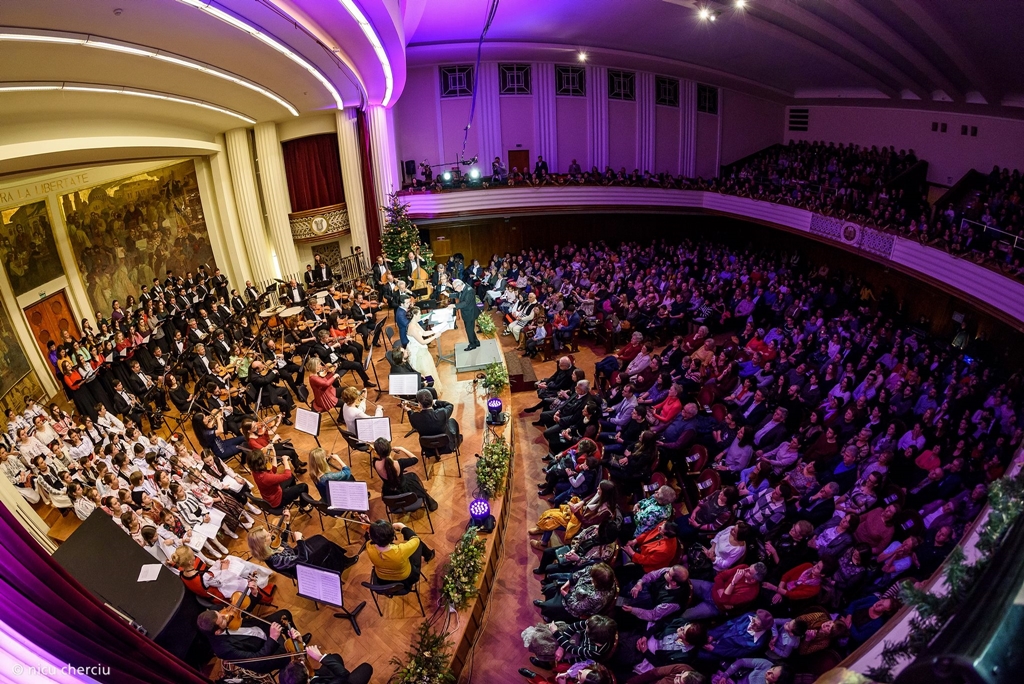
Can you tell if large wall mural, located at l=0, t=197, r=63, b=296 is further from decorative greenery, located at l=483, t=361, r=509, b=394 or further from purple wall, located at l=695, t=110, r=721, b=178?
purple wall, located at l=695, t=110, r=721, b=178

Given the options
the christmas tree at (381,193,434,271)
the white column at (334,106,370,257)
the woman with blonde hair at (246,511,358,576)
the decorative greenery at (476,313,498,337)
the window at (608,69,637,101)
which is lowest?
the woman with blonde hair at (246,511,358,576)

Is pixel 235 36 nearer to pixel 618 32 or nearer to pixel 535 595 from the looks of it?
pixel 535 595

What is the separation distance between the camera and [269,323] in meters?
13.2

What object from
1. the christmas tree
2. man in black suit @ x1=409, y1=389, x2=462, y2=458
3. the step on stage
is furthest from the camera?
the christmas tree

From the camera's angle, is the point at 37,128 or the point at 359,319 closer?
the point at 37,128

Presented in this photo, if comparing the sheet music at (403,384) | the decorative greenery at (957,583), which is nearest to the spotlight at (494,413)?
the sheet music at (403,384)

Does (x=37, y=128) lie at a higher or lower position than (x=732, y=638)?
higher

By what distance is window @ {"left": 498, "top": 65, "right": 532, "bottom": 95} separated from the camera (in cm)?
1927

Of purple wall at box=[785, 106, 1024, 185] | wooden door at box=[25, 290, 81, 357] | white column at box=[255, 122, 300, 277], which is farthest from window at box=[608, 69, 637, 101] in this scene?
wooden door at box=[25, 290, 81, 357]

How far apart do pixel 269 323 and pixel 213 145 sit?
16.1 feet

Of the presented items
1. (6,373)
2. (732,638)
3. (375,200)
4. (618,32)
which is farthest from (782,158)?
(6,373)

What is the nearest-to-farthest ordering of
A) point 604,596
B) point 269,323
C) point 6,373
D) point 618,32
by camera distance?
1. point 604,596
2. point 6,373
3. point 269,323
4. point 618,32

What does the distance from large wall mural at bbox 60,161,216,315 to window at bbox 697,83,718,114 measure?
1654cm

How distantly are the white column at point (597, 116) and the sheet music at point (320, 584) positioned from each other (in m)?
18.4
